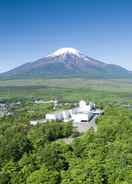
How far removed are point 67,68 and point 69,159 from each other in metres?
148

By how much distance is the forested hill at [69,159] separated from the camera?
17562 millimetres

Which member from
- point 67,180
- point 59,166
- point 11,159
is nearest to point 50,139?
point 11,159

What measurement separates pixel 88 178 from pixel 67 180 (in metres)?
1.11

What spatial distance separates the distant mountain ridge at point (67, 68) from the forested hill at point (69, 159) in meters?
124

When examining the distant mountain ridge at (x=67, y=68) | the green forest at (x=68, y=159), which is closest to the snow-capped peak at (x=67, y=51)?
the distant mountain ridge at (x=67, y=68)

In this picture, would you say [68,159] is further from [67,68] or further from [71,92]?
[67,68]

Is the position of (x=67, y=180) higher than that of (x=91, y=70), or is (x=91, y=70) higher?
(x=91, y=70)

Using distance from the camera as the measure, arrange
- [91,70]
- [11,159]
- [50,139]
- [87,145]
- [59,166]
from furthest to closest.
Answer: [91,70]
[50,139]
[87,145]
[11,159]
[59,166]

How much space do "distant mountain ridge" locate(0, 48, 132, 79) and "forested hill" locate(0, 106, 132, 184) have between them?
405 feet

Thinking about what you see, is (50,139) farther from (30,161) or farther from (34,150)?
(30,161)

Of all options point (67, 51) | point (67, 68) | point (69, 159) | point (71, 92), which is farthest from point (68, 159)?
point (67, 51)

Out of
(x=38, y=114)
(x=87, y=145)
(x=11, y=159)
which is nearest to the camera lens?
(x=11, y=159)

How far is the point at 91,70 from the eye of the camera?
167750mm

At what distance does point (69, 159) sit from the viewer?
20672 millimetres
